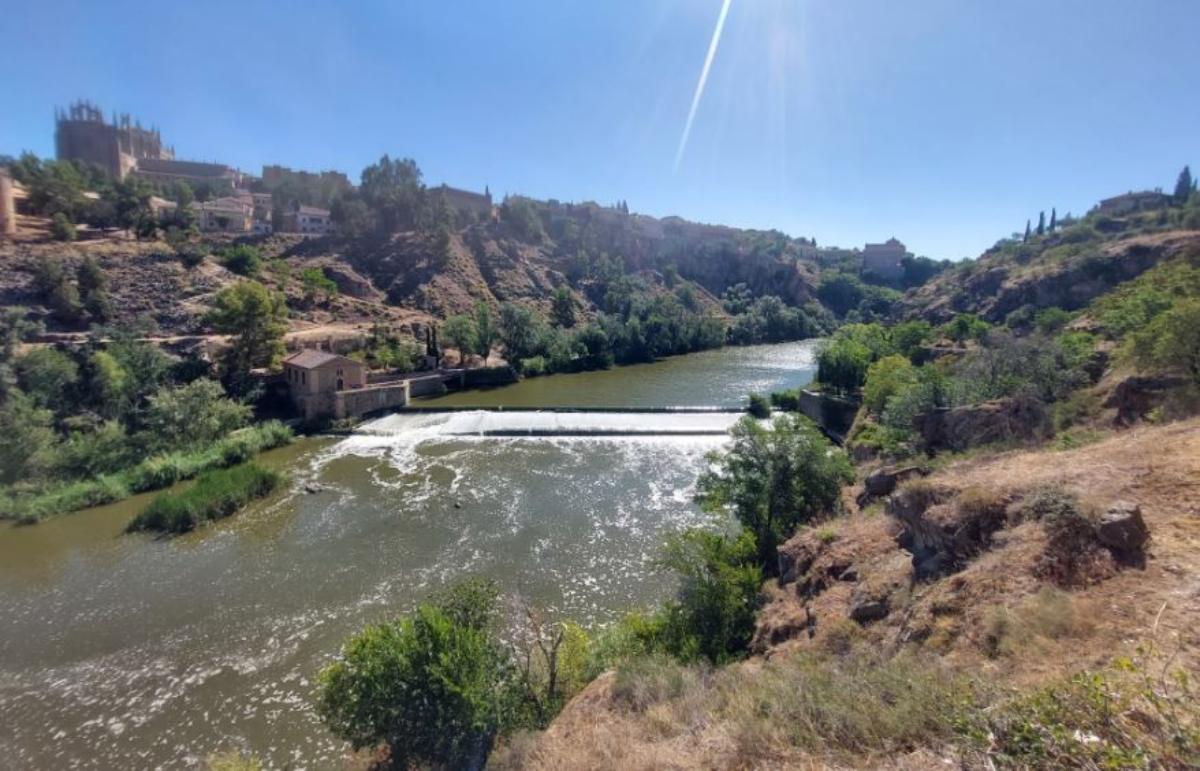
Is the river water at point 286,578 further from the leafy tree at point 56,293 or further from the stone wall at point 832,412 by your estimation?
the leafy tree at point 56,293

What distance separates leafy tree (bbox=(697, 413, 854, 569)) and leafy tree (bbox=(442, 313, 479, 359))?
119 ft

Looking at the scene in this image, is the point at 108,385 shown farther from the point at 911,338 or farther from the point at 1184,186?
the point at 1184,186

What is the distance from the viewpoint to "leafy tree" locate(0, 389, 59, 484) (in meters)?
21.2

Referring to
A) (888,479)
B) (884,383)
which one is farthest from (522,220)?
(888,479)

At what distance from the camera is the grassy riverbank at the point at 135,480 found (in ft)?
67.1

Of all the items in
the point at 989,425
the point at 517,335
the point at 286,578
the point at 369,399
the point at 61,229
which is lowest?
the point at 286,578

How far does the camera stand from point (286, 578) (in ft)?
55.1

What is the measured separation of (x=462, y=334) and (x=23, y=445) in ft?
99.1

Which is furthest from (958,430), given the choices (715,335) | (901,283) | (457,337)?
(901,283)

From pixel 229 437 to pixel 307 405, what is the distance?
240 inches

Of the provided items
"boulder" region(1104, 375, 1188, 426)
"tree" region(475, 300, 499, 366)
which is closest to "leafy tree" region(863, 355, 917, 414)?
"boulder" region(1104, 375, 1188, 426)

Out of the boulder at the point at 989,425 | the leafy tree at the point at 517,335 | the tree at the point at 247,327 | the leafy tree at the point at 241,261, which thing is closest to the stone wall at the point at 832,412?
the boulder at the point at 989,425

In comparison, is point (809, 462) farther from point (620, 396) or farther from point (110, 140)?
point (110, 140)

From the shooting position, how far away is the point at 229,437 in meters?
28.2
